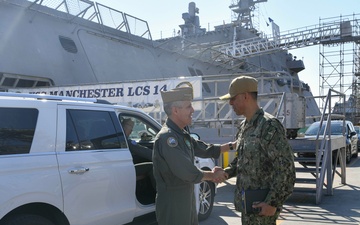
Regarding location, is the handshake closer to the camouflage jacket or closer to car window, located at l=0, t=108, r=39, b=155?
the camouflage jacket

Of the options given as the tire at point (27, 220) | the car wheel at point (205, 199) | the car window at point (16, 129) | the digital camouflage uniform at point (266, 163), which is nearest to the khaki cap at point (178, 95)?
the digital camouflage uniform at point (266, 163)

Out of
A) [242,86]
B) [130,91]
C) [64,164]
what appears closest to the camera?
[242,86]

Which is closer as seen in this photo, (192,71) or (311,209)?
(311,209)

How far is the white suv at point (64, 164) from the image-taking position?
122 inches

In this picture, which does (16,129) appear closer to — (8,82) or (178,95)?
(178,95)

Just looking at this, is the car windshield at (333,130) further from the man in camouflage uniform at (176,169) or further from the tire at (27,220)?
the tire at (27,220)

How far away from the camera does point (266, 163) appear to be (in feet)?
9.02

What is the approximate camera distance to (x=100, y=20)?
19953 millimetres

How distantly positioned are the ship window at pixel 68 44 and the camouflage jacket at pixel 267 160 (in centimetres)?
1571

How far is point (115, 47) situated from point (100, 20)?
1.62m

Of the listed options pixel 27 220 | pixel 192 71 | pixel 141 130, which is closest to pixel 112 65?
pixel 192 71

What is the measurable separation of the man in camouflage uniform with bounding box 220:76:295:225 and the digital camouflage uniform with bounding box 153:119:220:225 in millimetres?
377

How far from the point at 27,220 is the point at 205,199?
3126 millimetres

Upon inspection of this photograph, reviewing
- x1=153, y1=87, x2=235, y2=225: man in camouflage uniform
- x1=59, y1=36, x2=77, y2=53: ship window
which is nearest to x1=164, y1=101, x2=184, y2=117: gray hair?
x1=153, y1=87, x2=235, y2=225: man in camouflage uniform
